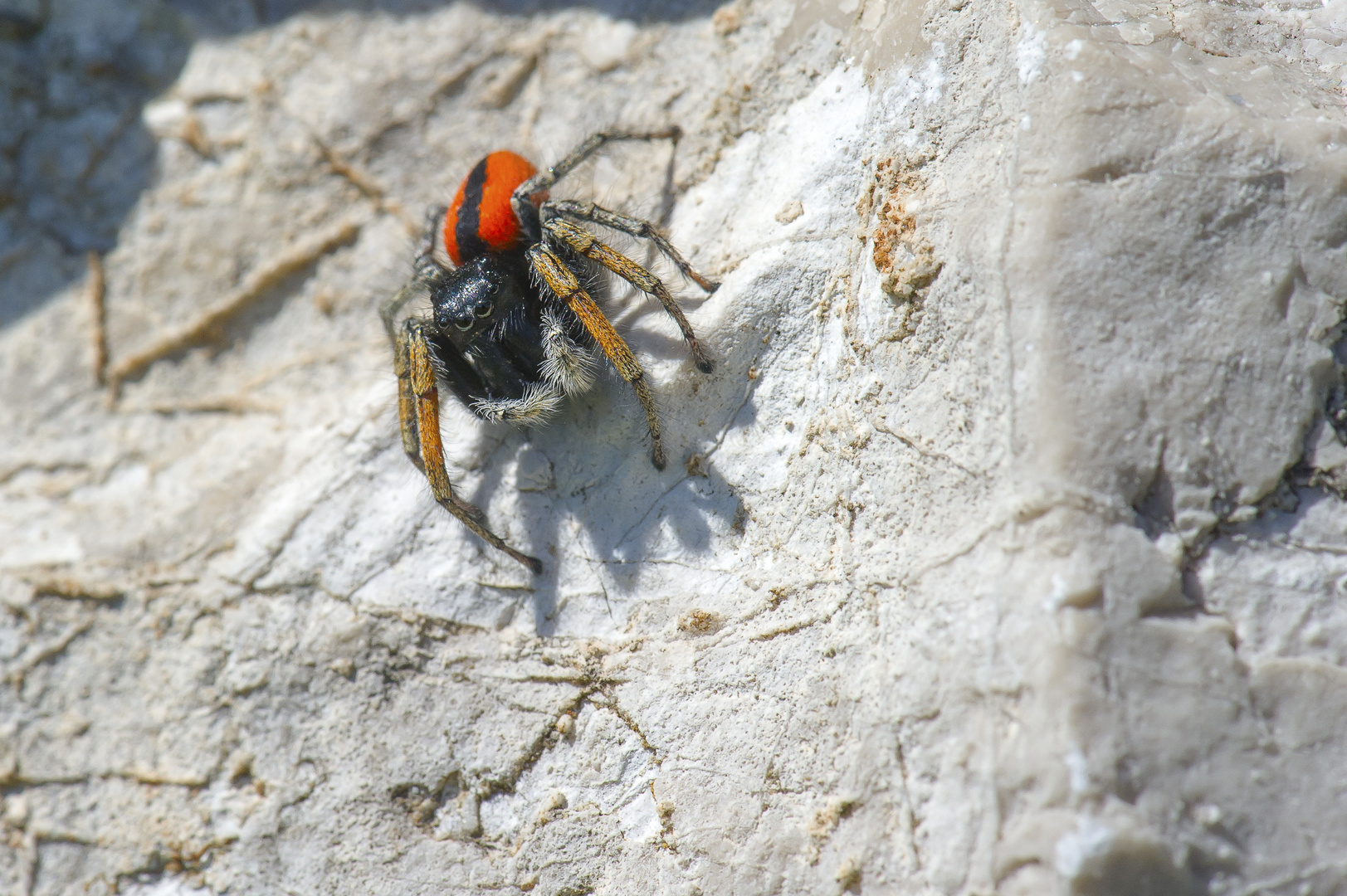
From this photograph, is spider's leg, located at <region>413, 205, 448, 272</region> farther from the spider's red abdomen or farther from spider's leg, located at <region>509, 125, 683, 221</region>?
spider's leg, located at <region>509, 125, 683, 221</region>

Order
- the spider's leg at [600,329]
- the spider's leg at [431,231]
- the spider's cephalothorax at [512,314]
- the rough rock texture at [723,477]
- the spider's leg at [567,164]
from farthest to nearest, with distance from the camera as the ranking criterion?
1. the spider's leg at [431,231]
2. the spider's leg at [567,164]
3. the spider's cephalothorax at [512,314]
4. the spider's leg at [600,329]
5. the rough rock texture at [723,477]

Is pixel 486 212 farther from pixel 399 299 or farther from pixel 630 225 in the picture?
pixel 630 225

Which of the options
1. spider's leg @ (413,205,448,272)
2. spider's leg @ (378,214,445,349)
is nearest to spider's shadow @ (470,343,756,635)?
spider's leg @ (378,214,445,349)

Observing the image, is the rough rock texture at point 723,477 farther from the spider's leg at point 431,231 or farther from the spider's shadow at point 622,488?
the spider's leg at point 431,231

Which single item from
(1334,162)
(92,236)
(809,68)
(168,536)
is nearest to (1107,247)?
(1334,162)

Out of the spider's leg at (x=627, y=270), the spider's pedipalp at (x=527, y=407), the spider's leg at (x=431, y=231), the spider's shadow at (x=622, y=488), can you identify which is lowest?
the spider's shadow at (x=622, y=488)

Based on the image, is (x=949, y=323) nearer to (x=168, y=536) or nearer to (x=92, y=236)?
(x=168, y=536)

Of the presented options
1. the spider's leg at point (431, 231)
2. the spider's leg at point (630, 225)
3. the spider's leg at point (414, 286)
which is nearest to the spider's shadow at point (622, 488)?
A: the spider's leg at point (630, 225)
